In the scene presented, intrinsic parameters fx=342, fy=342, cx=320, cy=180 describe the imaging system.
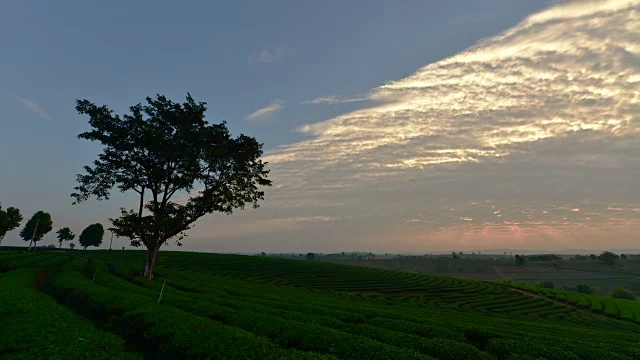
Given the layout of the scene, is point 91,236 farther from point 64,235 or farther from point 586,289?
point 586,289

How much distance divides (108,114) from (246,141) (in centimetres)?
2258

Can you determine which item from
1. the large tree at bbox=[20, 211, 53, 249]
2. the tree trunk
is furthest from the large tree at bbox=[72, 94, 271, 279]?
the large tree at bbox=[20, 211, 53, 249]

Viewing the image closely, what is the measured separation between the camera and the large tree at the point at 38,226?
519 ft

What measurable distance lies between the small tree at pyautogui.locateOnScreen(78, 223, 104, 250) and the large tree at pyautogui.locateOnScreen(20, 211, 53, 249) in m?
14.6

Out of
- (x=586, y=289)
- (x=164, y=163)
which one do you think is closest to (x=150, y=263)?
(x=164, y=163)

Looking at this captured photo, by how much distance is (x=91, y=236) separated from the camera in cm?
17200

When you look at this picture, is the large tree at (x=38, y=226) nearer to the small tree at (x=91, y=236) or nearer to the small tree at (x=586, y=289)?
the small tree at (x=91, y=236)

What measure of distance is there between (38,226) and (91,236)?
21.8m

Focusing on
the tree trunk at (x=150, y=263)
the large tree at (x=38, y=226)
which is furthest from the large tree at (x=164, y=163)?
the large tree at (x=38, y=226)

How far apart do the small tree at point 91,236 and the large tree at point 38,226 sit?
1459 cm

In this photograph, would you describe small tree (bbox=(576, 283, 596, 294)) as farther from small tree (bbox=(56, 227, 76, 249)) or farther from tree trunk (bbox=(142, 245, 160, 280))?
small tree (bbox=(56, 227, 76, 249))

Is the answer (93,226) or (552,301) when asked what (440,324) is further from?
(93,226)

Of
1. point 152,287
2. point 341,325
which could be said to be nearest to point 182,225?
point 152,287

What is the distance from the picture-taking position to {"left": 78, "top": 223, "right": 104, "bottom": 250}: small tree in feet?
562
